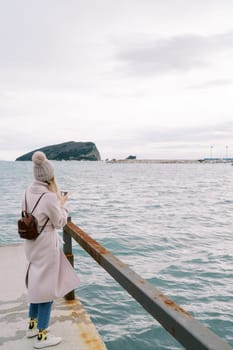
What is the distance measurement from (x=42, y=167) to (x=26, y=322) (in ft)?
6.41

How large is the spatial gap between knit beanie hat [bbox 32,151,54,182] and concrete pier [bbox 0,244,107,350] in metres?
1.69

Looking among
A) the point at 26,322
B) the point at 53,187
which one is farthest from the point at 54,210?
the point at 26,322

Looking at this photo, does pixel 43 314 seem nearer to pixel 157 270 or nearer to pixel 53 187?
pixel 53 187

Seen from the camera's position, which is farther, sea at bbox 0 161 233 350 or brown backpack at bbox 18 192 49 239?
sea at bbox 0 161 233 350

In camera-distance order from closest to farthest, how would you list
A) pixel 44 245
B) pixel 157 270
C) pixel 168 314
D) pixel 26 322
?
1. pixel 168 314
2. pixel 44 245
3. pixel 26 322
4. pixel 157 270

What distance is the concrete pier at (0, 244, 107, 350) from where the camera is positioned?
3.75 meters

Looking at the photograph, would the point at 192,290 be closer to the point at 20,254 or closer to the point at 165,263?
the point at 165,263

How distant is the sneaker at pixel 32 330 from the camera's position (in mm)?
3869

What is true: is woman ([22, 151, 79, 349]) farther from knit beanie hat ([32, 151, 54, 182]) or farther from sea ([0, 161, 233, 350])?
sea ([0, 161, 233, 350])

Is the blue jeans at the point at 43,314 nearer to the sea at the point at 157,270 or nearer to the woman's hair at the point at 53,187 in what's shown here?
the woman's hair at the point at 53,187

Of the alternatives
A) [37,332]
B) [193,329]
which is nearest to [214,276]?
[37,332]

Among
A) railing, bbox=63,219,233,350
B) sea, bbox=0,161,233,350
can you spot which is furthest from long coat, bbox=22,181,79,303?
sea, bbox=0,161,233,350

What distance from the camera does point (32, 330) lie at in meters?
3.88

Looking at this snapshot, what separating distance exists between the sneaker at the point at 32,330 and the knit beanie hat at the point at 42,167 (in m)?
1.56
